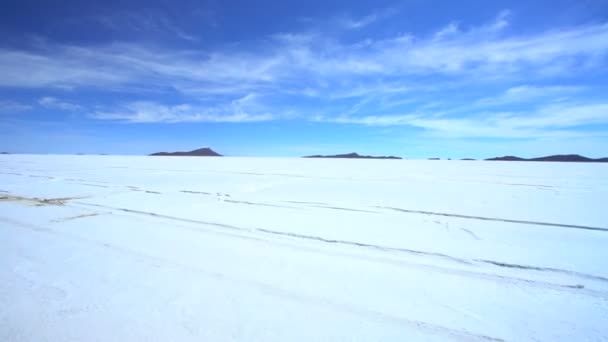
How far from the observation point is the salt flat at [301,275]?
159 cm

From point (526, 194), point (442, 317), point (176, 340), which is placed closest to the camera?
point (176, 340)

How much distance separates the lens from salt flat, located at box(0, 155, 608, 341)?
159 cm

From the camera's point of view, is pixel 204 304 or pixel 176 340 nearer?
pixel 176 340

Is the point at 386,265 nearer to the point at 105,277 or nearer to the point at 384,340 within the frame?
the point at 384,340

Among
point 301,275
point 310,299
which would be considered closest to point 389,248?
point 301,275

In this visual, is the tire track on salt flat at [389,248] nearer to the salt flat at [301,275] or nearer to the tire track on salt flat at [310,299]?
the salt flat at [301,275]

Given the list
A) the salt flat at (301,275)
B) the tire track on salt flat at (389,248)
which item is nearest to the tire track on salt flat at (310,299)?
the salt flat at (301,275)

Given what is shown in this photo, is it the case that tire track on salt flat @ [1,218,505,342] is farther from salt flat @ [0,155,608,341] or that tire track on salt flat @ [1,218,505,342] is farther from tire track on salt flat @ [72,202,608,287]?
tire track on salt flat @ [72,202,608,287]

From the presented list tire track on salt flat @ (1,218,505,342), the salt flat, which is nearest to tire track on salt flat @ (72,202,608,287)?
the salt flat

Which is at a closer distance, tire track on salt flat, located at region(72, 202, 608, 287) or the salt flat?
the salt flat

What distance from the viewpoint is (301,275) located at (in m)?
2.20

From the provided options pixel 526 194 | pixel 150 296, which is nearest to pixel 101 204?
pixel 150 296

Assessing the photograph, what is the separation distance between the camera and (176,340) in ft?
4.87

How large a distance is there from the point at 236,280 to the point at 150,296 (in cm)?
60
